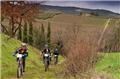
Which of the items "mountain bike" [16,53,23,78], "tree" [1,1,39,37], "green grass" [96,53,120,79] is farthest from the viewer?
"tree" [1,1,39,37]

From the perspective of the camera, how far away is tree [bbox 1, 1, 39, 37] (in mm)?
46322

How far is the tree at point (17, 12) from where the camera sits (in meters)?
46.3

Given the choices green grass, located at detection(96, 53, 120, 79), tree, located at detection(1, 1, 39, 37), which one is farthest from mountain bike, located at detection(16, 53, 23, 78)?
tree, located at detection(1, 1, 39, 37)

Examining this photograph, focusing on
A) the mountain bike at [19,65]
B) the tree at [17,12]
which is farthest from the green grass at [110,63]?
the tree at [17,12]

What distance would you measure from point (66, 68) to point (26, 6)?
22.8m

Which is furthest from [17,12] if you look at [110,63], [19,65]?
[19,65]

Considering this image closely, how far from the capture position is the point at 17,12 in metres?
48.0

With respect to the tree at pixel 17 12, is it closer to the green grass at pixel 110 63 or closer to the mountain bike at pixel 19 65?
the green grass at pixel 110 63

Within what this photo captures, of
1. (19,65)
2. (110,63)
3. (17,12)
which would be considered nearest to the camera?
(19,65)

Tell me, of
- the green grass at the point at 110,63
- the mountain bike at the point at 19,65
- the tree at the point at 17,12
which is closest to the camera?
the mountain bike at the point at 19,65

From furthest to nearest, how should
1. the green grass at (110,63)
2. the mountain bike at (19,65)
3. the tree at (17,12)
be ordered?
1. the tree at (17,12)
2. the green grass at (110,63)
3. the mountain bike at (19,65)

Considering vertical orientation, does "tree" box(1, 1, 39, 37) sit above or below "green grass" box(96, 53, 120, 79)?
above

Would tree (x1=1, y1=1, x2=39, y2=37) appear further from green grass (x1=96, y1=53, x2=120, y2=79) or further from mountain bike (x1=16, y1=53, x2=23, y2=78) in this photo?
mountain bike (x1=16, y1=53, x2=23, y2=78)

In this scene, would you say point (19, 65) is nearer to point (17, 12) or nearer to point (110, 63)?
point (110, 63)
